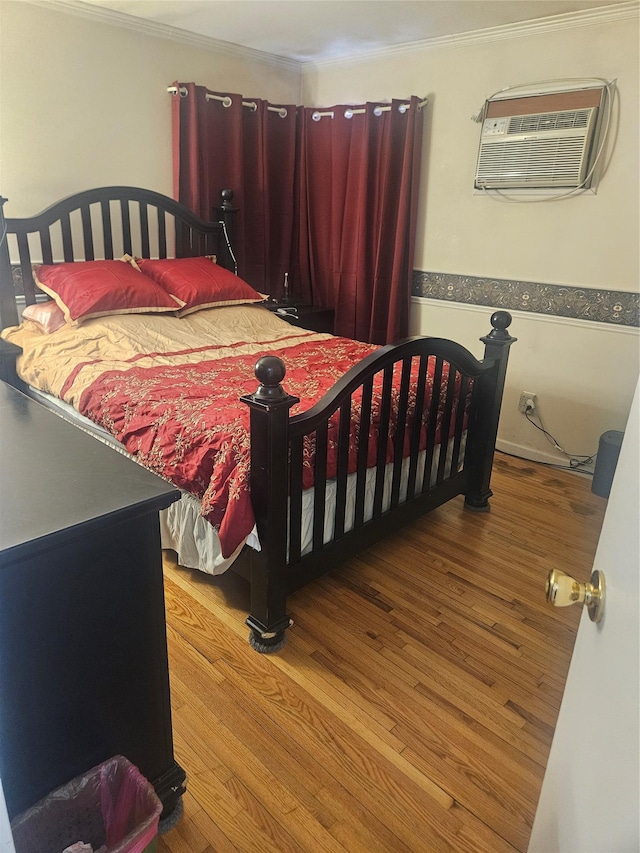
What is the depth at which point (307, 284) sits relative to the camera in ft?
13.8

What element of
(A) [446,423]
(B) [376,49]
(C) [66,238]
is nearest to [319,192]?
(B) [376,49]

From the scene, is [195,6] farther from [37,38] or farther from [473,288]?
[473,288]

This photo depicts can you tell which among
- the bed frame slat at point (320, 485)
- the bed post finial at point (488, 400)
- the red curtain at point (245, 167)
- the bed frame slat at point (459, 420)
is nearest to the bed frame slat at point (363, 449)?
the bed frame slat at point (320, 485)

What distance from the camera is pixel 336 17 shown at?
302 cm

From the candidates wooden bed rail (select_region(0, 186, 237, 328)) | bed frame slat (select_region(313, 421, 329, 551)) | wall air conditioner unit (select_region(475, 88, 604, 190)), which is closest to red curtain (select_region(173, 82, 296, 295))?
wooden bed rail (select_region(0, 186, 237, 328))

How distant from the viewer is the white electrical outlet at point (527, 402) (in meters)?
3.39

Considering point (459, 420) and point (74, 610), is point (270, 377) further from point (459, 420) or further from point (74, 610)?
point (459, 420)

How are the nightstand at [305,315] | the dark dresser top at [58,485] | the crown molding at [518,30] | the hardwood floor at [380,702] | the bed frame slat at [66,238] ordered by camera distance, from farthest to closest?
1. the nightstand at [305,315]
2. the bed frame slat at [66,238]
3. the crown molding at [518,30]
4. the hardwood floor at [380,702]
5. the dark dresser top at [58,485]

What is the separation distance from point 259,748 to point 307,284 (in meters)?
3.27

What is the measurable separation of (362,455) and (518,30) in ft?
8.21

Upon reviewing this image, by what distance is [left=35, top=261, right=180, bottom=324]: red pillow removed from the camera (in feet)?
9.23

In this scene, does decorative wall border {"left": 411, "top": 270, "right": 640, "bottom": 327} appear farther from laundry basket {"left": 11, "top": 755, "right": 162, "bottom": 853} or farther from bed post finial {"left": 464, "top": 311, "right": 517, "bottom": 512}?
laundry basket {"left": 11, "top": 755, "right": 162, "bottom": 853}

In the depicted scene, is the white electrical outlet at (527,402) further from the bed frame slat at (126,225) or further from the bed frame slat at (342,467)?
the bed frame slat at (126,225)

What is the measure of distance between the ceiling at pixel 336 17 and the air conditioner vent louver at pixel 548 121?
438mm
